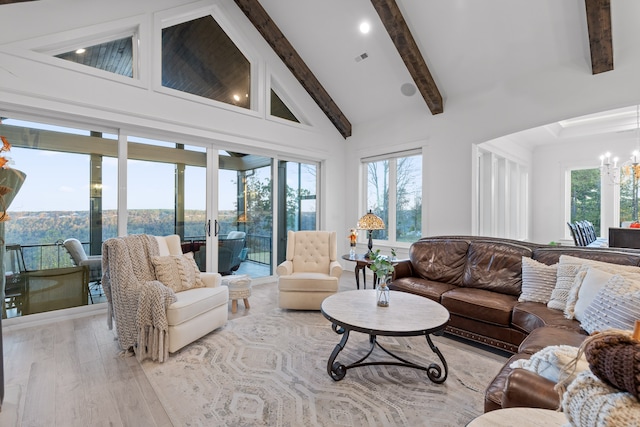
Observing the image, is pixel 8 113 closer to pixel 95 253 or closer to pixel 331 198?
pixel 95 253

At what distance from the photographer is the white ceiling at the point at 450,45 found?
3311 millimetres

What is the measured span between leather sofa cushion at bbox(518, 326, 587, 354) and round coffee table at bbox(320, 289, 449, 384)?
1.61ft

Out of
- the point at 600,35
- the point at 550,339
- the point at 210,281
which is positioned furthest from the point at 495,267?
the point at 210,281

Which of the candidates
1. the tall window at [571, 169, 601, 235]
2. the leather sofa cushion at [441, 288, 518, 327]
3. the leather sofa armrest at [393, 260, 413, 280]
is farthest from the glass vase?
the tall window at [571, 169, 601, 235]

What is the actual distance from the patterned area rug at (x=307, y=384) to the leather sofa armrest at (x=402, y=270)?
86 cm

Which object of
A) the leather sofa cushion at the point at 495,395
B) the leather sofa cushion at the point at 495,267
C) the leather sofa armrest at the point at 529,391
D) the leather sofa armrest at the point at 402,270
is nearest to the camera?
the leather sofa armrest at the point at 529,391

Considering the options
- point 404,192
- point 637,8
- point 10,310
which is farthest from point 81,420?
point 637,8

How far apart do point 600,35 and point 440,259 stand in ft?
9.23

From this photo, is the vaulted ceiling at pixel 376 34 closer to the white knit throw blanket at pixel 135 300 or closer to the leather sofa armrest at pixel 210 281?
the leather sofa armrest at pixel 210 281

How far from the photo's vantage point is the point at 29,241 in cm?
333

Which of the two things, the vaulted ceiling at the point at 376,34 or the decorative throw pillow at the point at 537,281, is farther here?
the vaulted ceiling at the point at 376,34

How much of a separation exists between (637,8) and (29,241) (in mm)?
6725

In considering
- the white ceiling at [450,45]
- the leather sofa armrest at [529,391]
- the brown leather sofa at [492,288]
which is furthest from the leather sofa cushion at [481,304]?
the white ceiling at [450,45]

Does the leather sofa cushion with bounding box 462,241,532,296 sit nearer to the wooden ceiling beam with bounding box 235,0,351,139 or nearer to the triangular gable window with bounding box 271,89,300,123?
the wooden ceiling beam with bounding box 235,0,351,139
